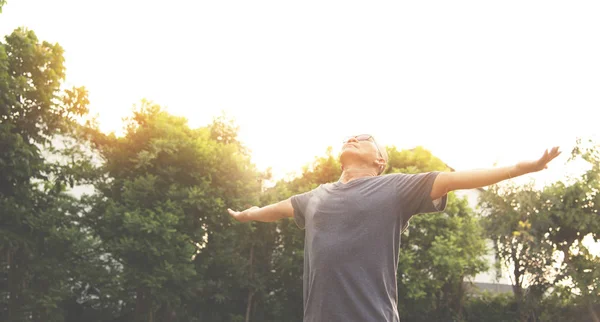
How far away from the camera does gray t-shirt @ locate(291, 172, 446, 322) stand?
7.54 ft

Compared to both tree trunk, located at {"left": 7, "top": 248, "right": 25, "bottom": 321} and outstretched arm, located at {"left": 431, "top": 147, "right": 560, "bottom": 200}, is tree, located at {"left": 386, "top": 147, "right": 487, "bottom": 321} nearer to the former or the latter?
tree trunk, located at {"left": 7, "top": 248, "right": 25, "bottom": 321}

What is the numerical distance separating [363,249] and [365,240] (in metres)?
0.04

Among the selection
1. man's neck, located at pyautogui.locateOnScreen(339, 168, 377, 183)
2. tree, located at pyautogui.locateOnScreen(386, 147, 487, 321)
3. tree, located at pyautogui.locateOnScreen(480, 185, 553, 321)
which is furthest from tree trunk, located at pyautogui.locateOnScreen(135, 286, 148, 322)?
man's neck, located at pyautogui.locateOnScreen(339, 168, 377, 183)

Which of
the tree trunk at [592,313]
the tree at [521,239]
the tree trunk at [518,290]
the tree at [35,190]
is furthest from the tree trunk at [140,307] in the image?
the tree trunk at [592,313]

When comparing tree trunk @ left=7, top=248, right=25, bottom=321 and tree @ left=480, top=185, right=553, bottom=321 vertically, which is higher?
tree trunk @ left=7, top=248, right=25, bottom=321

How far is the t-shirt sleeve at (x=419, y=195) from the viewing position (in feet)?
7.67

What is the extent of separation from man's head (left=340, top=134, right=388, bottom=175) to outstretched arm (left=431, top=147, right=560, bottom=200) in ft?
1.47

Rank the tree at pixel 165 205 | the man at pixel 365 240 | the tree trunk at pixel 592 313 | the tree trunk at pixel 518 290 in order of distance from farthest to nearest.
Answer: the tree trunk at pixel 518 290 → the tree trunk at pixel 592 313 → the tree at pixel 165 205 → the man at pixel 365 240

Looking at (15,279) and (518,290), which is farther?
(518,290)

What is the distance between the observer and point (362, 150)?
271cm

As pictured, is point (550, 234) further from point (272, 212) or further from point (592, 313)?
point (272, 212)

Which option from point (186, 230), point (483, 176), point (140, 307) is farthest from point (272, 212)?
point (140, 307)

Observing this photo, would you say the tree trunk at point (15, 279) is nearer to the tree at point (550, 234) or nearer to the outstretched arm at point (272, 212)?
the outstretched arm at point (272, 212)

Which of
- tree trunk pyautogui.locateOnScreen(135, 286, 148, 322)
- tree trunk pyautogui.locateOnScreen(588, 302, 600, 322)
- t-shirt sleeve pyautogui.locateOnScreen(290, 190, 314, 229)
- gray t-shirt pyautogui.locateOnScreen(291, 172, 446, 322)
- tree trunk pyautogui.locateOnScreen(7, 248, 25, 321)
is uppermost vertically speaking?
tree trunk pyautogui.locateOnScreen(7, 248, 25, 321)
